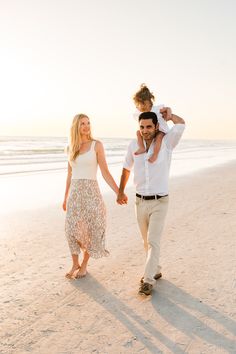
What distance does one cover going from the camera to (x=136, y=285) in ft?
16.7

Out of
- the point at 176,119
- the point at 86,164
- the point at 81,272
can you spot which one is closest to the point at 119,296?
the point at 81,272

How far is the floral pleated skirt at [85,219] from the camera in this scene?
5352 mm

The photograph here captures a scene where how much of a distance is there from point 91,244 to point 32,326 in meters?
1.60

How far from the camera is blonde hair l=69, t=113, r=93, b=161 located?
5203 millimetres

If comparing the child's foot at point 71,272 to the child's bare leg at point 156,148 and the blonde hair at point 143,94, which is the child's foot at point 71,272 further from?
the blonde hair at point 143,94

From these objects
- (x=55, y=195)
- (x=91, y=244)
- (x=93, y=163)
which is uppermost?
(x=93, y=163)

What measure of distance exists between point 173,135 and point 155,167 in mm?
421

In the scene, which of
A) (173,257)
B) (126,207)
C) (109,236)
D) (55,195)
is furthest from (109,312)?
(55,195)

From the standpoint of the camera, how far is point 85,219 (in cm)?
538

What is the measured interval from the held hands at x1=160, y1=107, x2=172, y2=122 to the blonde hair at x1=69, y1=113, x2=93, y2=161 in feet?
3.44

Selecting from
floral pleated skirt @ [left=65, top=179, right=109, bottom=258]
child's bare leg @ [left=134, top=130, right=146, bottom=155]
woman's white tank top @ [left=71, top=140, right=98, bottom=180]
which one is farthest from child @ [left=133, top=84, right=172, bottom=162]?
floral pleated skirt @ [left=65, top=179, right=109, bottom=258]

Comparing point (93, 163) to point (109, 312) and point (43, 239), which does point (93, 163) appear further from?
point (43, 239)

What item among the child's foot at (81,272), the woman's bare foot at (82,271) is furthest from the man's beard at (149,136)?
the child's foot at (81,272)

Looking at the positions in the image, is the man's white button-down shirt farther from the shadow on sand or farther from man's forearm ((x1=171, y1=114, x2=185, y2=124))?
the shadow on sand
